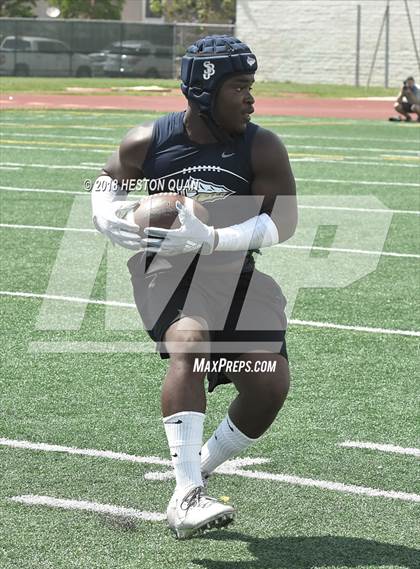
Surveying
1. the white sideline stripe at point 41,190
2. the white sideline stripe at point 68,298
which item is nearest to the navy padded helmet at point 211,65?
the white sideline stripe at point 68,298

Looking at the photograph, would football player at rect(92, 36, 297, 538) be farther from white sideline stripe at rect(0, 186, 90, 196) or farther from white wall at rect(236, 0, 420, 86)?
white wall at rect(236, 0, 420, 86)

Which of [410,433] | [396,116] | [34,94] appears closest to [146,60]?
[34,94]

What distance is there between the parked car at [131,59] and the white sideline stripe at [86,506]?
41703 millimetres

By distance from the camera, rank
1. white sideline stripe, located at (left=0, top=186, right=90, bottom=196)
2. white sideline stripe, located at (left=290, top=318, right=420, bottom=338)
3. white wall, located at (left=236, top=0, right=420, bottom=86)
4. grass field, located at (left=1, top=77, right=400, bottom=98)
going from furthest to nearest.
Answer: white wall, located at (left=236, top=0, right=420, bottom=86) → grass field, located at (left=1, top=77, right=400, bottom=98) → white sideline stripe, located at (left=0, top=186, right=90, bottom=196) → white sideline stripe, located at (left=290, top=318, right=420, bottom=338)

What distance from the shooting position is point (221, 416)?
5766mm

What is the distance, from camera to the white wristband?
14.1 feet

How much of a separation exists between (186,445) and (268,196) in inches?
38.3

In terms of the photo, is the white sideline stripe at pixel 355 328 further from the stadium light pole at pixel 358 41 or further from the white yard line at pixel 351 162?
the stadium light pole at pixel 358 41

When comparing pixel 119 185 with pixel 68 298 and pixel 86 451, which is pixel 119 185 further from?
pixel 68 298

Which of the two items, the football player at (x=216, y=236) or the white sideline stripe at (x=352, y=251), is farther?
the white sideline stripe at (x=352, y=251)

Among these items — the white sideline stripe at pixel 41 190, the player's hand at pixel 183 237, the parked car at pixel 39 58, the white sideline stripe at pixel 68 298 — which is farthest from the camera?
the parked car at pixel 39 58

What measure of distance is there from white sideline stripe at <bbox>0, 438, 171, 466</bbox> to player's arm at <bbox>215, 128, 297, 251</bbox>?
116 centimetres

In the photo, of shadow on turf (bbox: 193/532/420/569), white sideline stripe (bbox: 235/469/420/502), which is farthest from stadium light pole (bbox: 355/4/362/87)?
shadow on turf (bbox: 193/532/420/569)

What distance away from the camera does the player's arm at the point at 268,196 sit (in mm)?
4371
